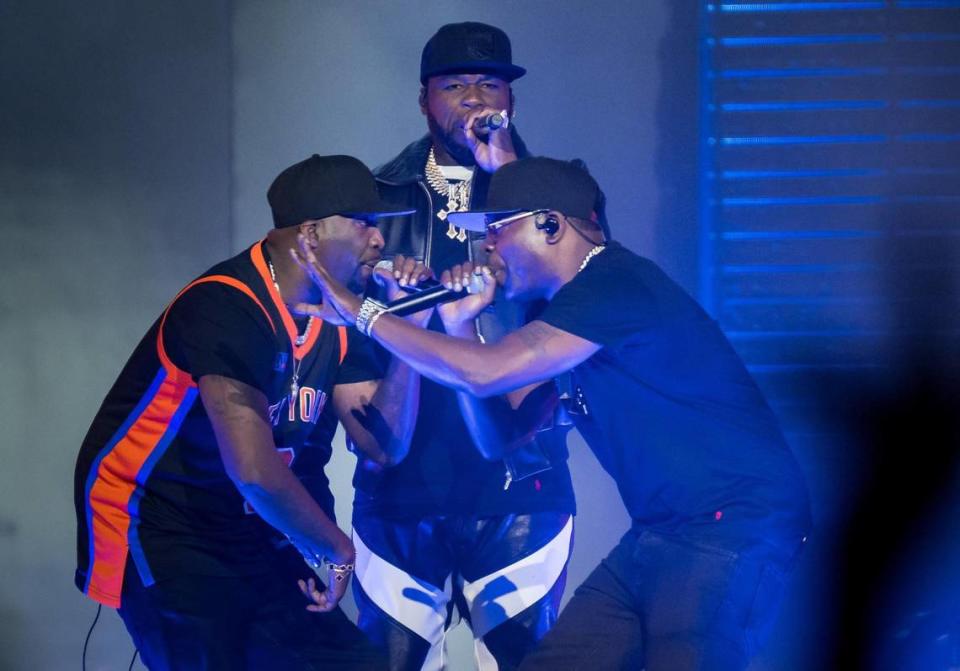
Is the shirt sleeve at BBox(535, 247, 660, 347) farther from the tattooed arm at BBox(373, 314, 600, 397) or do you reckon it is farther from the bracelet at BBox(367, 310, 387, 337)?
the bracelet at BBox(367, 310, 387, 337)

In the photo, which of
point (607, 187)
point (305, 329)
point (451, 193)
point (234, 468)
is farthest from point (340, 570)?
point (607, 187)

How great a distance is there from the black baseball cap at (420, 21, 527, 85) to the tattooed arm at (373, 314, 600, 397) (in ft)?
3.52

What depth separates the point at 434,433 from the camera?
3492 millimetres

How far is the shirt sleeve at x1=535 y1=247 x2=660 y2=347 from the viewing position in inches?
111

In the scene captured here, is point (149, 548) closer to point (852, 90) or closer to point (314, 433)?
point (314, 433)

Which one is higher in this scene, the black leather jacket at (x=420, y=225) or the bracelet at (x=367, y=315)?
the black leather jacket at (x=420, y=225)

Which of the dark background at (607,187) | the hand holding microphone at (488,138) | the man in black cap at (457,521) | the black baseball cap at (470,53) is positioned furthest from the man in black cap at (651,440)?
the dark background at (607,187)

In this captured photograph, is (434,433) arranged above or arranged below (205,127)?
below

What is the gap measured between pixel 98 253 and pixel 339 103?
1.06 meters

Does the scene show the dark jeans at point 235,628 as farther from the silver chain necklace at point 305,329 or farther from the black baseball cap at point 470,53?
the black baseball cap at point 470,53

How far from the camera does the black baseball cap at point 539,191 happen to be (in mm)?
3029

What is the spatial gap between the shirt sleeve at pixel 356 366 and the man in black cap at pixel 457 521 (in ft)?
0.54

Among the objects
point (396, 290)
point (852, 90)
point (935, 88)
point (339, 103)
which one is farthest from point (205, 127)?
point (935, 88)

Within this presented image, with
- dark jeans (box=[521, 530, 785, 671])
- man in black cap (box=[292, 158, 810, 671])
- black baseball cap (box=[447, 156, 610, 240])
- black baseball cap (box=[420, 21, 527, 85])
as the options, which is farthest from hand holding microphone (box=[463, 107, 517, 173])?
dark jeans (box=[521, 530, 785, 671])
